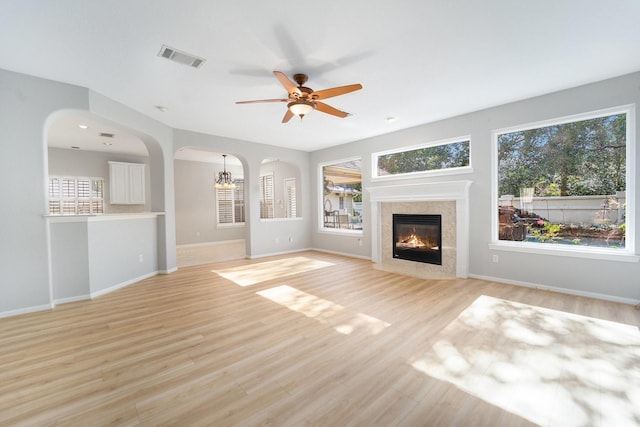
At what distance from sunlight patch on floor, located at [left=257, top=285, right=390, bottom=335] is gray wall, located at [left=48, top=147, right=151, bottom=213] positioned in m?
4.80

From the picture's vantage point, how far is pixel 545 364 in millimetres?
2078

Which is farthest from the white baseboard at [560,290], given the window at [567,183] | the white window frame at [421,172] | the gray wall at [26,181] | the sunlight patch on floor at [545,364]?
the gray wall at [26,181]

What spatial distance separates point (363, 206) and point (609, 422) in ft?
16.7

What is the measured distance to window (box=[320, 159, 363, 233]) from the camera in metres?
6.61

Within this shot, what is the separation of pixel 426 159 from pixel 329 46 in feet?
11.1

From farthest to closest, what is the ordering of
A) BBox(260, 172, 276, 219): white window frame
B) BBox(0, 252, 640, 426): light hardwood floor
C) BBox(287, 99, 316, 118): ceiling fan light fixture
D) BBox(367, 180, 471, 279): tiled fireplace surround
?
1. BBox(260, 172, 276, 219): white window frame
2. BBox(367, 180, 471, 279): tiled fireplace surround
3. BBox(287, 99, 316, 118): ceiling fan light fixture
4. BBox(0, 252, 640, 426): light hardwood floor

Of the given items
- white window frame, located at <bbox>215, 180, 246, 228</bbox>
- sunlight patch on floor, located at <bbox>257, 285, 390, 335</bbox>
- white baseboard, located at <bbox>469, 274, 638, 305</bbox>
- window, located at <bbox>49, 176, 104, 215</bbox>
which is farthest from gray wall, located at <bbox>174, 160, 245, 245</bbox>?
white baseboard, located at <bbox>469, 274, 638, 305</bbox>

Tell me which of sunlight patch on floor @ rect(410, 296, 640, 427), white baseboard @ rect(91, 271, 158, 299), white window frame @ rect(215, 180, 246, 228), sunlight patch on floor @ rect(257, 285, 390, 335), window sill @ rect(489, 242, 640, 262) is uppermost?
white window frame @ rect(215, 180, 246, 228)

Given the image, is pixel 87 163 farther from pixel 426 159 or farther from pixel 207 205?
pixel 426 159

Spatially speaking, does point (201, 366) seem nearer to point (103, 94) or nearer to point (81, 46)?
point (81, 46)

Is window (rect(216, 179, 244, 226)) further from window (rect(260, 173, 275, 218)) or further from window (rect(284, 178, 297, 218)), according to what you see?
window (rect(284, 178, 297, 218))

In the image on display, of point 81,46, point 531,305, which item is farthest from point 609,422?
point 81,46

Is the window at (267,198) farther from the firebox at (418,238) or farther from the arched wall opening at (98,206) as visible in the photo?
the firebox at (418,238)

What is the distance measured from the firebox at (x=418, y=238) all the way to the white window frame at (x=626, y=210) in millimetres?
947
